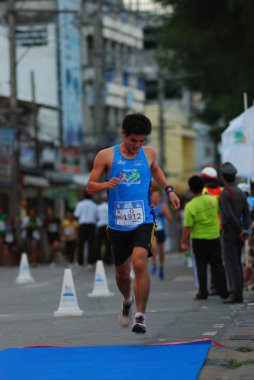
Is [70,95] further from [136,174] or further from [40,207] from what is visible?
[136,174]

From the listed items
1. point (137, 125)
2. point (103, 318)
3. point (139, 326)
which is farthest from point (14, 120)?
point (139, 326)

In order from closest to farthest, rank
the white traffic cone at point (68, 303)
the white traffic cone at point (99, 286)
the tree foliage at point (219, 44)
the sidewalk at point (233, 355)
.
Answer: the sidewalk at point (233, 355), the white traffic cone at point (68, 303), the white traffic cone at point (99, 286), the tree foliage at point (219, 44)

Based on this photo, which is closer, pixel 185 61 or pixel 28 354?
pixel 28 354

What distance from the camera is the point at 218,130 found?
1794 inches

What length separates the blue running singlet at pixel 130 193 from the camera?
10688mm

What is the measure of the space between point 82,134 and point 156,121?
26.3 meters

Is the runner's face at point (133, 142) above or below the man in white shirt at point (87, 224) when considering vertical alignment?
above

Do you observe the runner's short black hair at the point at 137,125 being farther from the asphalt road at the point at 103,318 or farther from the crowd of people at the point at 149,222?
the asphalt road at the point at 103,318

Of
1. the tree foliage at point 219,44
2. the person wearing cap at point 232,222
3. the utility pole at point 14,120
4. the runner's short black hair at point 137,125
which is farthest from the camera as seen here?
the utility pole at point 14,120

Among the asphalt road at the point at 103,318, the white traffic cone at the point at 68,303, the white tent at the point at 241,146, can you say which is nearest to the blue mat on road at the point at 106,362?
the asphalt road at the point at 103,318

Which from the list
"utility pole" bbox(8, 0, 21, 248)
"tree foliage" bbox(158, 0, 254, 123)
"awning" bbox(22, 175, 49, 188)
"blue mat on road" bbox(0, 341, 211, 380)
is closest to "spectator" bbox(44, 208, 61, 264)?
"utility pole" bbox(8, 0, 21, 248)

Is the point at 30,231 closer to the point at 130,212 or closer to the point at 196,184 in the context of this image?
the point at 196,184

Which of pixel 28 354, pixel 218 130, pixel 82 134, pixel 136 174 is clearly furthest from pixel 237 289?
pixel 82 134

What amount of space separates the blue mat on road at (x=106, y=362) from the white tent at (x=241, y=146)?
10.6 m
